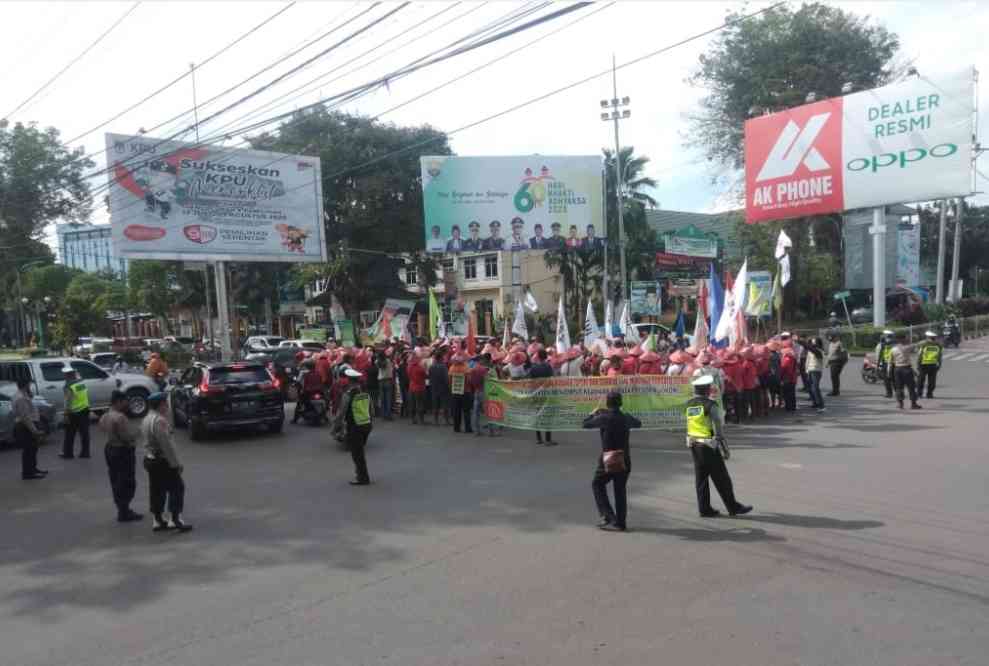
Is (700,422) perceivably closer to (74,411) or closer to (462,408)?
(462,408)

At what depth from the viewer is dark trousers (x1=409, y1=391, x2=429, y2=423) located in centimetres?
1484

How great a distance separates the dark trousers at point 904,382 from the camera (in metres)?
13.9

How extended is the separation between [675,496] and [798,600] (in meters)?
3.19

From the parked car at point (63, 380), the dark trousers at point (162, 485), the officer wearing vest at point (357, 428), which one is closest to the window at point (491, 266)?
the parked car at point (63, 380)

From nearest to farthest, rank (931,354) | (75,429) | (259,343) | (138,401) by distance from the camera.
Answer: (75,429)
(931,354)
(138,401)
(259,343)

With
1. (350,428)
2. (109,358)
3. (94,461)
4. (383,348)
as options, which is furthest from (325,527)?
(109,358)

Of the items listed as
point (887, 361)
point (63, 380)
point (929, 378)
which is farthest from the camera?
point (63, 380)

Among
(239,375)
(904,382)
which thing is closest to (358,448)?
(239,375)

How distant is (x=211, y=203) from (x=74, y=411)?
14.2 metres

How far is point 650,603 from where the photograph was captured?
5.18 m

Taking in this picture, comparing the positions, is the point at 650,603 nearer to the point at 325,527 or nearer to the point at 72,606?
the point at 325,527

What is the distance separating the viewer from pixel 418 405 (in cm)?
1494

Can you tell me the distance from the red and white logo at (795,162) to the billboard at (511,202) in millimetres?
6367

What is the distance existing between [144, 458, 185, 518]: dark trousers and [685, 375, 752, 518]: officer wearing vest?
5584mm
